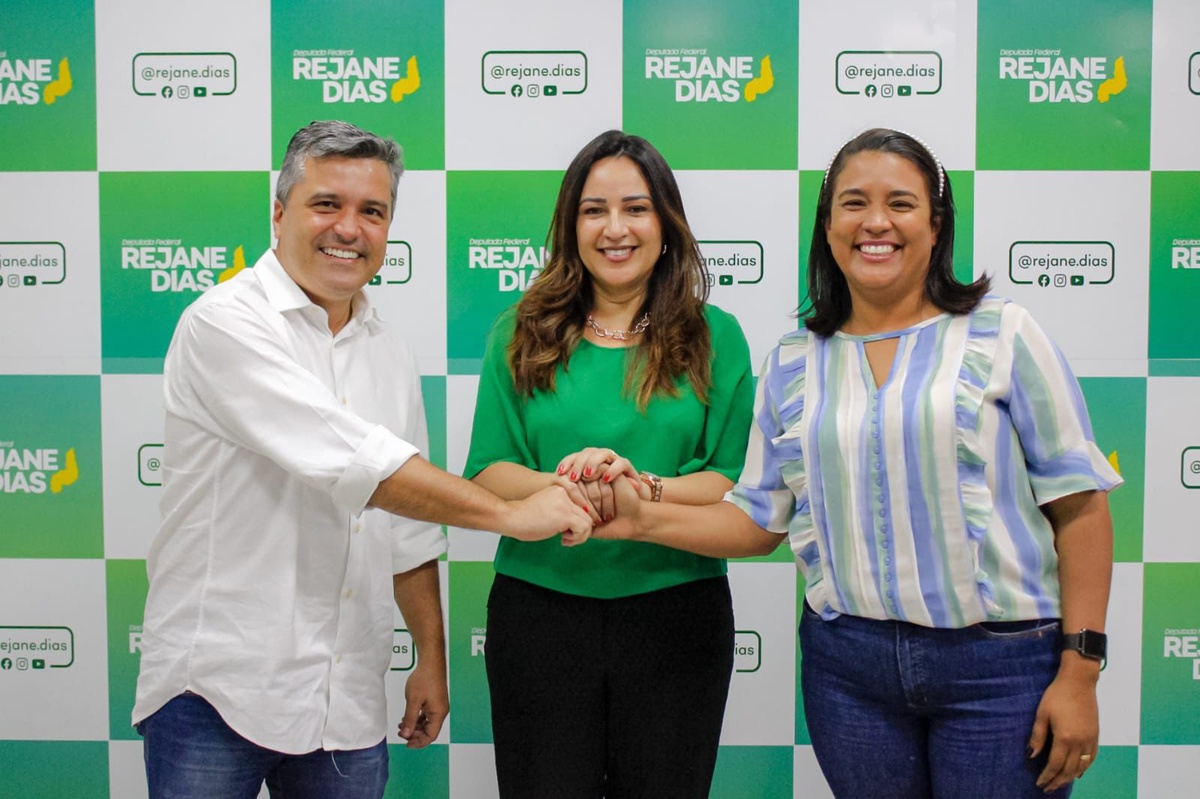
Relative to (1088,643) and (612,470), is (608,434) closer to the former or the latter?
(612,470)

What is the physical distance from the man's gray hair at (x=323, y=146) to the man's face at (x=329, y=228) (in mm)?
13

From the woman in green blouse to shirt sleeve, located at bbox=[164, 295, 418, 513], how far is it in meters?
0.34

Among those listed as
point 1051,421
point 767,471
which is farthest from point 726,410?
point 1051,421

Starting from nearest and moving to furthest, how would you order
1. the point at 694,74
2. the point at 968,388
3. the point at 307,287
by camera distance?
the point at 968,388
the point at 307,287
the point at 694,74

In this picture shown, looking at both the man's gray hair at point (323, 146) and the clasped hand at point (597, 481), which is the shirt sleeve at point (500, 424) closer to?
the clasped hand at point (597, 481)

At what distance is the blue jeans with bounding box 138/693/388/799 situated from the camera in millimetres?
1704

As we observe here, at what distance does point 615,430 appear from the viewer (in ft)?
6.25

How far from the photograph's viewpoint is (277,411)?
Answer: 5.45 feet

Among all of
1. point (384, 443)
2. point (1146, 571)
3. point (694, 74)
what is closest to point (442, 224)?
point (694, 74)

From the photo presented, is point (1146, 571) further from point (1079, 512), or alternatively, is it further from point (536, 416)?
point (536, 416)

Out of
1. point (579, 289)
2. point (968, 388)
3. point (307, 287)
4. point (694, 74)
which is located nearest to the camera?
point (968, 388)

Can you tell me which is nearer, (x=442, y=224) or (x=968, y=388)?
(x=968, y=388)

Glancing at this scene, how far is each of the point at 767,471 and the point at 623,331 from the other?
16.5 inches

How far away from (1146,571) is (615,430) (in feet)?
5.93
